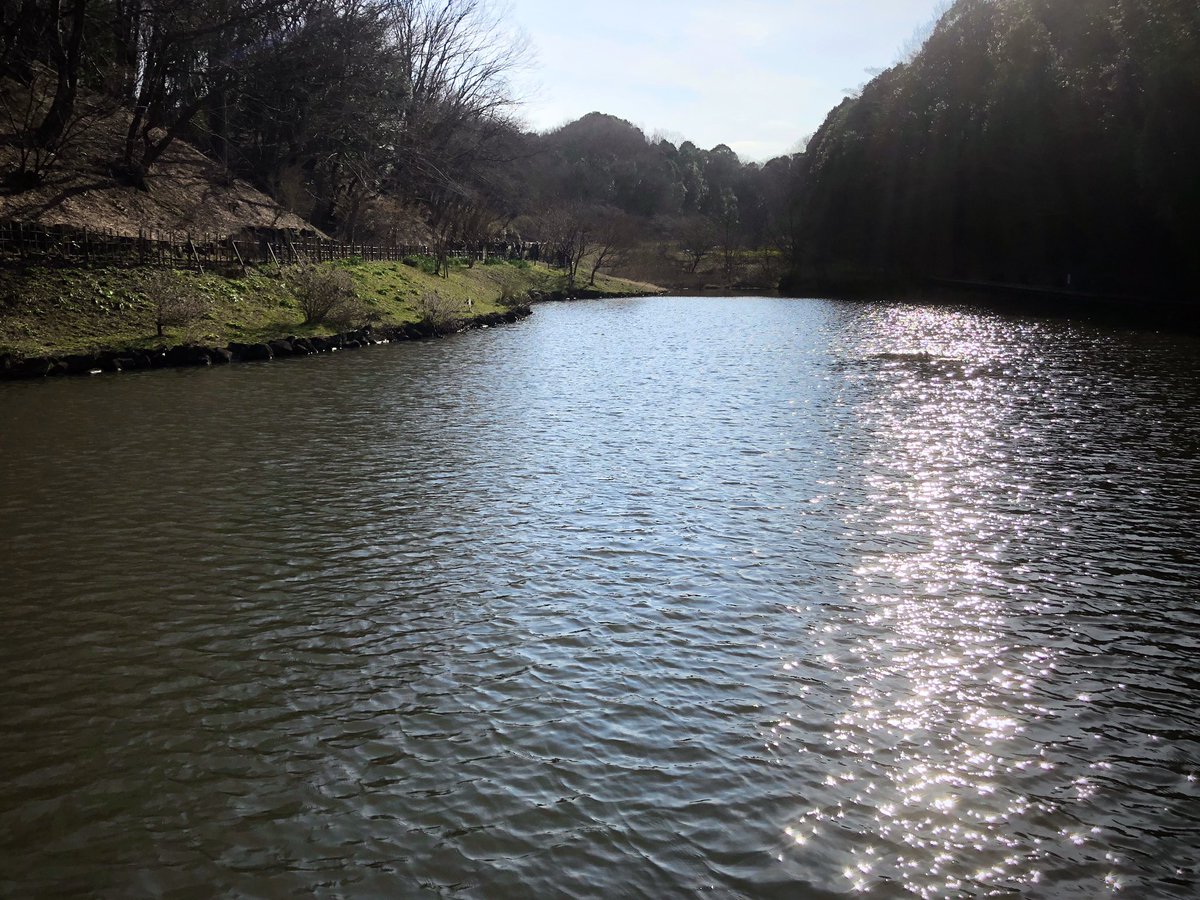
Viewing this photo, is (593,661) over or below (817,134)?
below

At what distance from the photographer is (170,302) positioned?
1008 inches

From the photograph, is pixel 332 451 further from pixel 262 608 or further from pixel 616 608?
pixel 616 608

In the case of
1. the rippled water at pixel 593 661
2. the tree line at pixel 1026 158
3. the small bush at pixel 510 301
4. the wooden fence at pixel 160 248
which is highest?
the tree line at pixel 1026 158

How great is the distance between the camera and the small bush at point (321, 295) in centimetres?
3117

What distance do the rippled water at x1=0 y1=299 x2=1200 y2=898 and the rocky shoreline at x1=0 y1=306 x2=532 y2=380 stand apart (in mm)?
4985

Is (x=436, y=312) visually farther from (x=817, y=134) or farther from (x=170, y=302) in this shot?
(x=817, y=134)

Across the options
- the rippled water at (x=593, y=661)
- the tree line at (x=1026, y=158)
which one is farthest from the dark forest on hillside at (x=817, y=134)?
the rippled water at (x=593, y=661)

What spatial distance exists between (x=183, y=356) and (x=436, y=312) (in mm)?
12968

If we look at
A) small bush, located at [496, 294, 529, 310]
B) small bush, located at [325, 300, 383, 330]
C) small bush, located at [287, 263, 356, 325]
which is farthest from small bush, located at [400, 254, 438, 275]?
small bush, located at [287, 263, 356, 325]

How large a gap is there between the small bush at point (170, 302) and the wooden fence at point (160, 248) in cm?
248

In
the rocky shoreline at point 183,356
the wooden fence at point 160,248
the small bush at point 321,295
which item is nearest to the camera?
the rocky shoreline at point 183,356

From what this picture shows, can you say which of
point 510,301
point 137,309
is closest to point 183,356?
point 137,309

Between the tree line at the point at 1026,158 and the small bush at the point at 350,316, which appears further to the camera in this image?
the tree line at the point at 1026,158

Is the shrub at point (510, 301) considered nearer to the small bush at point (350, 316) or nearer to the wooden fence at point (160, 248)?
the wooden fence at point (160, 248)
